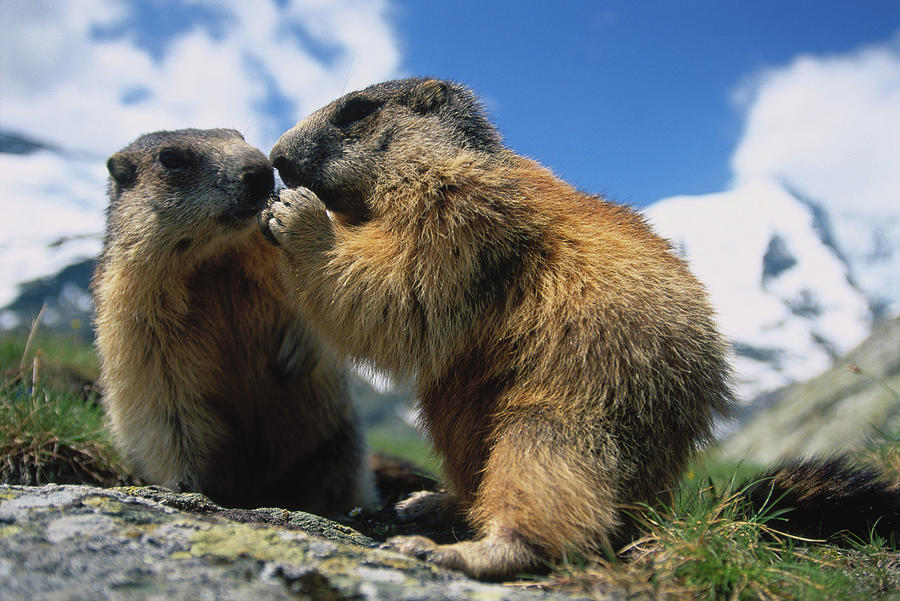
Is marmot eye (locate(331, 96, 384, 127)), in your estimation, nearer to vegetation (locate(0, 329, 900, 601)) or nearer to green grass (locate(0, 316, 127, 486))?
vegetation (locate(0, 329, 900, 601))

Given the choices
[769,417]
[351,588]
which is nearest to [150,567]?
[351,588]

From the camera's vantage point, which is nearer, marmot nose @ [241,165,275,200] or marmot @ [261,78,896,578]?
marmot @ [261,78,896,578]

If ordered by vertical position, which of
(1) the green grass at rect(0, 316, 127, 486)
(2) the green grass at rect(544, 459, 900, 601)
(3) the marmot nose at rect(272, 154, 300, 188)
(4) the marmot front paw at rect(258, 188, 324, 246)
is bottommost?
(2) the green grass at rect(544, 459, 900, 601)

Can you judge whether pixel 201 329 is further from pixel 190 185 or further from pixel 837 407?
pixel 837 407

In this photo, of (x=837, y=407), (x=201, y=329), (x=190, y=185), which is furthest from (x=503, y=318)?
(x=837, y=407)

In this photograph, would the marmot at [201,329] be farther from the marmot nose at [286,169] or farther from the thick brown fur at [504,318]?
the thick brown fur at [504,318]

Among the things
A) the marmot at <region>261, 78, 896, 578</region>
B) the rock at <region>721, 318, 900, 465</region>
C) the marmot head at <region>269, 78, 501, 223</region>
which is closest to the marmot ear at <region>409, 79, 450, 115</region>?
the marmot head at <region>269, 78, 501, 223</region>

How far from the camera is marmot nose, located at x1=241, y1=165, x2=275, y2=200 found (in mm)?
4301

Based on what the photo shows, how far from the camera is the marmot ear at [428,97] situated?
14.1 ft

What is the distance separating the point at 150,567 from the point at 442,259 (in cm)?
201

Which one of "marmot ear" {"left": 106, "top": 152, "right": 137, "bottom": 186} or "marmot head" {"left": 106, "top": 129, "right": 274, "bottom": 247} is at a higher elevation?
"marmot ear" {"left": 106, "top": 152, "right": 137, "bottom": 186}

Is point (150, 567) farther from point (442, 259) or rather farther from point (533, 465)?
point (442, 259)

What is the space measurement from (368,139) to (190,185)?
4.41 feet

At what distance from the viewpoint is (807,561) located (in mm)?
3092
